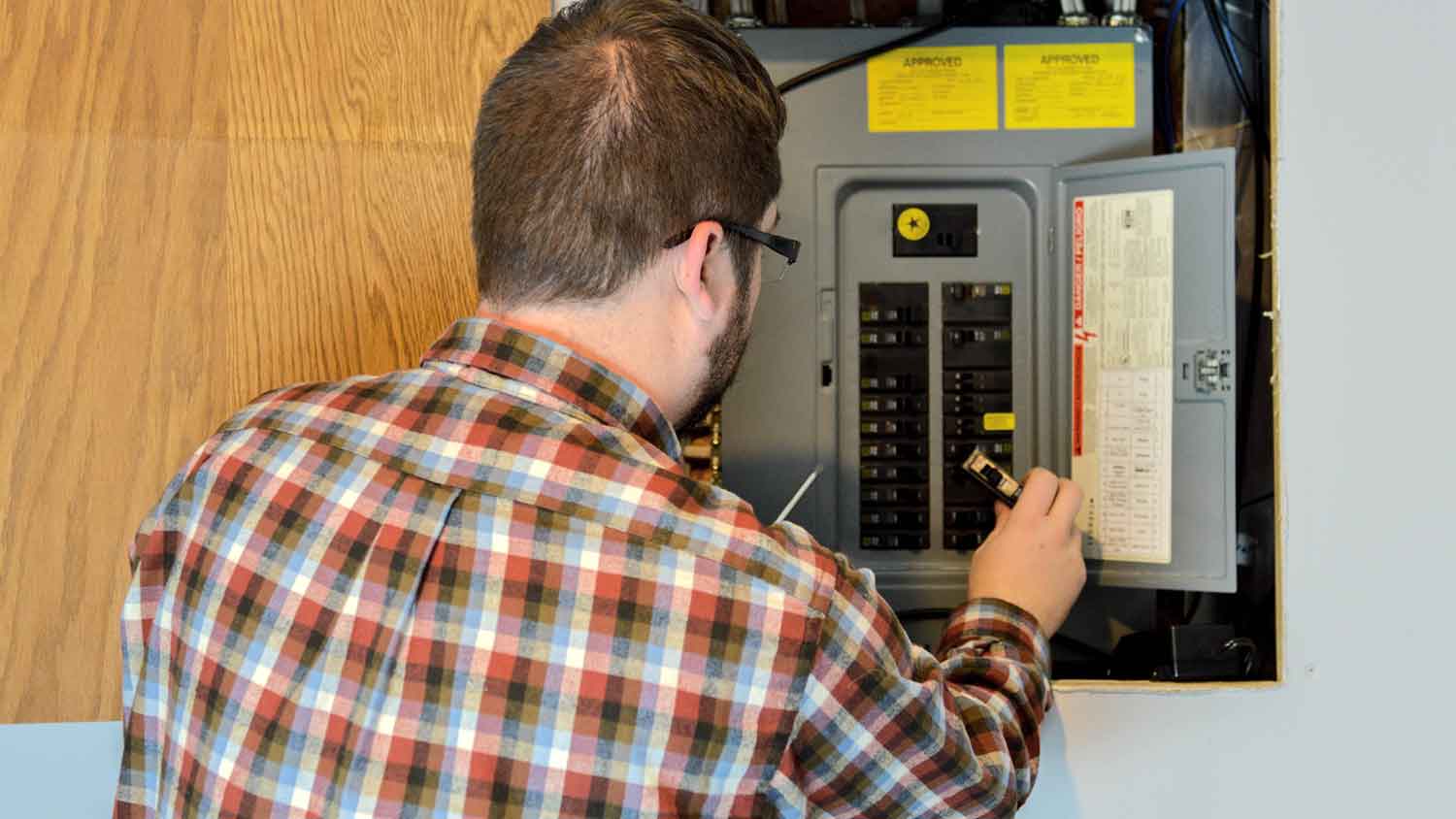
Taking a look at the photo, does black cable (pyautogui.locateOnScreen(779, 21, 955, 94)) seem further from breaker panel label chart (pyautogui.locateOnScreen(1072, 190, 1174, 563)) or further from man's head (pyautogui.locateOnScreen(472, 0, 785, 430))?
man's head (pyautogui.locateOnScreen(472, 0, 785, 430))

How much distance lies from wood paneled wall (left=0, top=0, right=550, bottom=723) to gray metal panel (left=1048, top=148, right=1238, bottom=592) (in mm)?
593

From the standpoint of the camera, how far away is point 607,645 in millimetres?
732

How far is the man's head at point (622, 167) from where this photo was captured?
842 millimetres

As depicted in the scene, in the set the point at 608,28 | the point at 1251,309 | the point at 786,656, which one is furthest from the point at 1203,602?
the point at 608,28

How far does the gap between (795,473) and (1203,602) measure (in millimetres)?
447

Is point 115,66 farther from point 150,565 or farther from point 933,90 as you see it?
point 933,90

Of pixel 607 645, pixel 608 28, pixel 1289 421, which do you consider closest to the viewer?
pixel 607 645

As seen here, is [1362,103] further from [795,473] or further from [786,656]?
[786,656]

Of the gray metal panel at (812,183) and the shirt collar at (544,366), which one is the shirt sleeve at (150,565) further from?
the gray metal panel at (812,183)

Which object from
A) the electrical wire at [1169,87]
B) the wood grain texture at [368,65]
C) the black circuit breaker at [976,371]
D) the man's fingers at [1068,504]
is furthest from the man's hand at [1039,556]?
the wood grain texture at [368,65]

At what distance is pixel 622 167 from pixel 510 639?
1.04 feet

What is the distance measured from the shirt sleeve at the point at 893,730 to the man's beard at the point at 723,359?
18 cm

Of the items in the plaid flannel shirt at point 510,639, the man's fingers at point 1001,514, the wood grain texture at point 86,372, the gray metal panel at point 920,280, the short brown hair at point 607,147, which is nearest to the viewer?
the plaid flannel shirt at point 510,639

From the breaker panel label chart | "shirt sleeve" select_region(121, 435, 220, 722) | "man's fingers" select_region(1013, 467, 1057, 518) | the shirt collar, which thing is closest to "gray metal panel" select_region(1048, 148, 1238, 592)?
the breaker panel label chart
